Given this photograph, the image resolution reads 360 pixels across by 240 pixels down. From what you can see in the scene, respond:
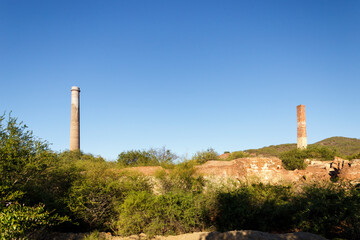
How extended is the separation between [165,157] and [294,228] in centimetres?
1820

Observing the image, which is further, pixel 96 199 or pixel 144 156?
pixel 144 156

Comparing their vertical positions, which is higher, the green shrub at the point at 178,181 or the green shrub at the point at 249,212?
the green shrub at the point at 178,181

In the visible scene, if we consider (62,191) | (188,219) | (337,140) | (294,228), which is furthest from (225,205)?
(337,140)

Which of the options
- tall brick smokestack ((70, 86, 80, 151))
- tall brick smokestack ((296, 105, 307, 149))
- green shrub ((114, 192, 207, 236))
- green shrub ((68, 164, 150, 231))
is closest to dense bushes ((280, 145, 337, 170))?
tall brick smokestack ((296, 105, 307, 149))

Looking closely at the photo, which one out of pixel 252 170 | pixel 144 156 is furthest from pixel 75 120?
pixel 252 170

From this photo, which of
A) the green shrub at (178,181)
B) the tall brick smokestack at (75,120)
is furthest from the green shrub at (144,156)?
the green shrub at (178,181)

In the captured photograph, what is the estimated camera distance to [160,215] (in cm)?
813

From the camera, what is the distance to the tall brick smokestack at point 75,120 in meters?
26.5

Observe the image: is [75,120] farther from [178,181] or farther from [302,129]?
[302,129]

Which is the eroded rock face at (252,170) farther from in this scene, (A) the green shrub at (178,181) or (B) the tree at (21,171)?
(B) the tree at (21,171)

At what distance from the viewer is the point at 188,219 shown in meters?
8.05

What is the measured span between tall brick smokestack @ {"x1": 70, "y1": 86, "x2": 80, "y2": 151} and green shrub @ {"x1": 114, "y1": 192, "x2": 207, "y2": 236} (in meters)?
19.9

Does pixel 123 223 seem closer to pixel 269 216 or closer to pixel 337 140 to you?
pixel 269 216

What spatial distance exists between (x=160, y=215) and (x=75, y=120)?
21529mm
